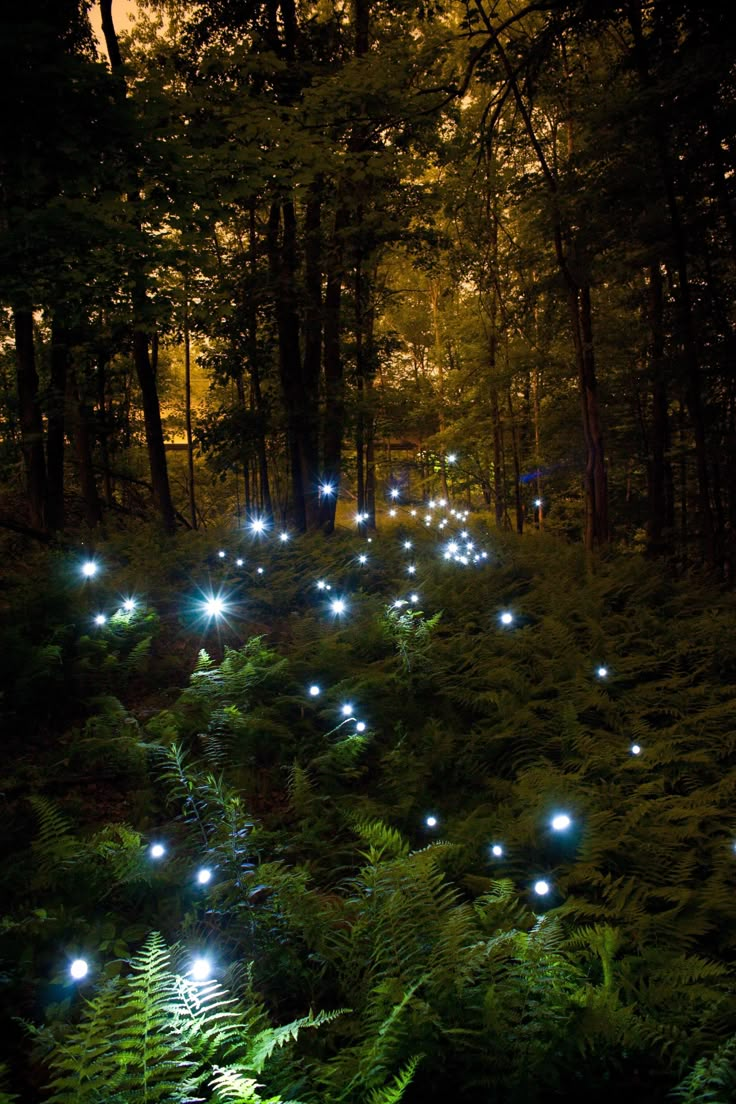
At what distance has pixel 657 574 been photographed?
8.80 metres

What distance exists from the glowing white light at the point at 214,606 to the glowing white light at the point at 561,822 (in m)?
5.76

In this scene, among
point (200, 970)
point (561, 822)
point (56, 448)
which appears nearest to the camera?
point (200, 970)

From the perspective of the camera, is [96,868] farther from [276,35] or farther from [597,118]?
[276,35]

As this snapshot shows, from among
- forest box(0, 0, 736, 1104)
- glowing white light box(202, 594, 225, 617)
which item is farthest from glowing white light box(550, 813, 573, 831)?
glowing white light box(202, 594, 225, 617)

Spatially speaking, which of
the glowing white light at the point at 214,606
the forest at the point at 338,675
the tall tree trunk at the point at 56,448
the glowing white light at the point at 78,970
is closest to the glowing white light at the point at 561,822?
the forest at the point at 338,675

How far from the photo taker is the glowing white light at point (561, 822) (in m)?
3.55

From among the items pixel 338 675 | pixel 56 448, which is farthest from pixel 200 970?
pixel 56 448

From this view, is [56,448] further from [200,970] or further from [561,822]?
[561,822]

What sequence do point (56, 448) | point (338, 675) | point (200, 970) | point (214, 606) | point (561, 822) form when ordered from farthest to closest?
point (56, 448), point (214, 606), point (338, 675), point (561, 822), point (200, 970)

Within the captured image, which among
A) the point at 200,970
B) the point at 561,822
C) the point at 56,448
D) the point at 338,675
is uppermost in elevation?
the point at 56,448

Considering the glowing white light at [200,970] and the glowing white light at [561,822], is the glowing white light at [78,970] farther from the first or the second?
the glowing white light at [561,822]

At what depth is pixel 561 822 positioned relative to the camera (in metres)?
3.55

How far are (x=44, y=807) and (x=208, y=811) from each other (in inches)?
42.4

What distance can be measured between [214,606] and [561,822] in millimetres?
6078
